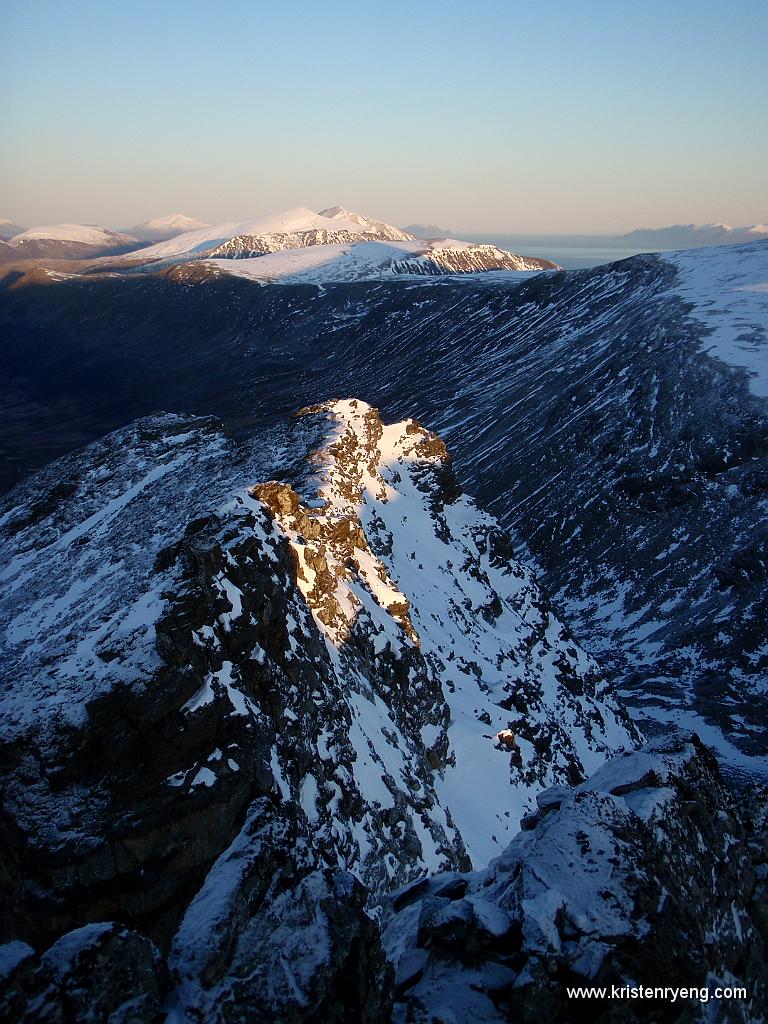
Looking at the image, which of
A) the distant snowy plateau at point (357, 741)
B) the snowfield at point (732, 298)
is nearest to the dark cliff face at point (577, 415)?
the distant snowy plateau at point (357, 741)

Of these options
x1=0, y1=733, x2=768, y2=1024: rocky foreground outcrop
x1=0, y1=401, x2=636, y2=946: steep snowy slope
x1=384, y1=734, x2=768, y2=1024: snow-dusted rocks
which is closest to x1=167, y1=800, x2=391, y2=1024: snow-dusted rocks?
x1=0, y1=733, x2=768, y2=1024: rocky foreground outcrop

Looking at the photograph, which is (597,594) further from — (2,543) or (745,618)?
(2,543)

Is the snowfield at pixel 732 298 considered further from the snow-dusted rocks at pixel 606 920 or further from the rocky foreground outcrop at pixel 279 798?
the snow-dusted rocks at pixel 606 920

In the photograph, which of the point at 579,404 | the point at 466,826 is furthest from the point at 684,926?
the point at 579,404

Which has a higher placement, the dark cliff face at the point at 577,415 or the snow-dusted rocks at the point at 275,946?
the snow-dusted rocks at the point at 275,946

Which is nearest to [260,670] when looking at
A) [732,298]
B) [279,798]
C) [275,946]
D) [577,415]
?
[279,798]

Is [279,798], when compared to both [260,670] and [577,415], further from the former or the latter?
[577,415]
